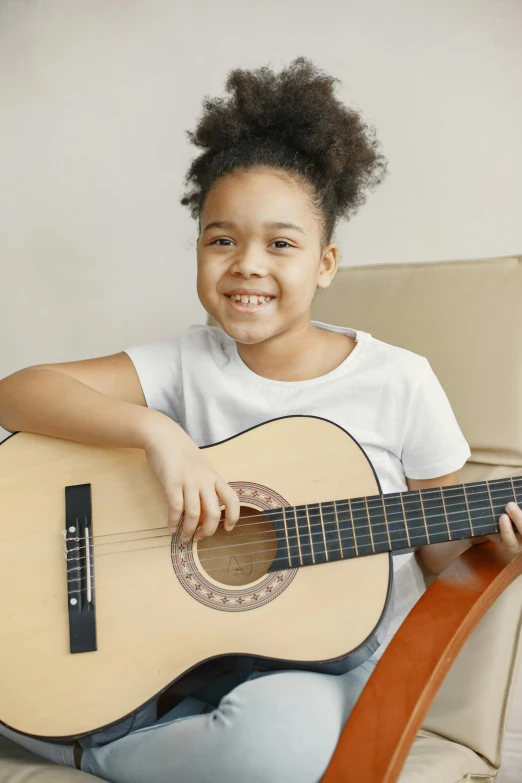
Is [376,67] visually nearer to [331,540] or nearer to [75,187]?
[75,187]

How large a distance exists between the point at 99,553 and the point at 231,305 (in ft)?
1.55

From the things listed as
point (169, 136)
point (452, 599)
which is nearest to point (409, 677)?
point (452, 599)

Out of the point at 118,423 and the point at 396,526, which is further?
the point at 118,423

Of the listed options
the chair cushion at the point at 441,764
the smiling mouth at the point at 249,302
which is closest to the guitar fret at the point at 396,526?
the chair cushion at the point at 441,764

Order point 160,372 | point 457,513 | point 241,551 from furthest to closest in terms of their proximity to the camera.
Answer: point 160,372 → point 241,551 → point 457,513

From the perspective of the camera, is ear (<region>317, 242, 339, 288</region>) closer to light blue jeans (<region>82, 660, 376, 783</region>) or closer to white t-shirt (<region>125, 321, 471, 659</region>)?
white t-shirt (<region>125, 321, 471, 659</region>)

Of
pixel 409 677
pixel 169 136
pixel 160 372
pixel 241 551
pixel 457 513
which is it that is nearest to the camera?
pixel 409 677

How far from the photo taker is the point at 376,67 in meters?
1.80

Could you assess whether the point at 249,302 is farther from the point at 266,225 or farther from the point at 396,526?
the point at 396,526

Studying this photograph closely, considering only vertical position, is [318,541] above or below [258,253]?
below

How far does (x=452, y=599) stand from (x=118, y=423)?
587 mm

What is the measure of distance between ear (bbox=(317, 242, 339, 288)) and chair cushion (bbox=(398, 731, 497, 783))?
79 cm

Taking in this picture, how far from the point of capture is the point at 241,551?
43.8 inches

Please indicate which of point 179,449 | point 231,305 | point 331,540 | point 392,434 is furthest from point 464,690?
point 231,305
